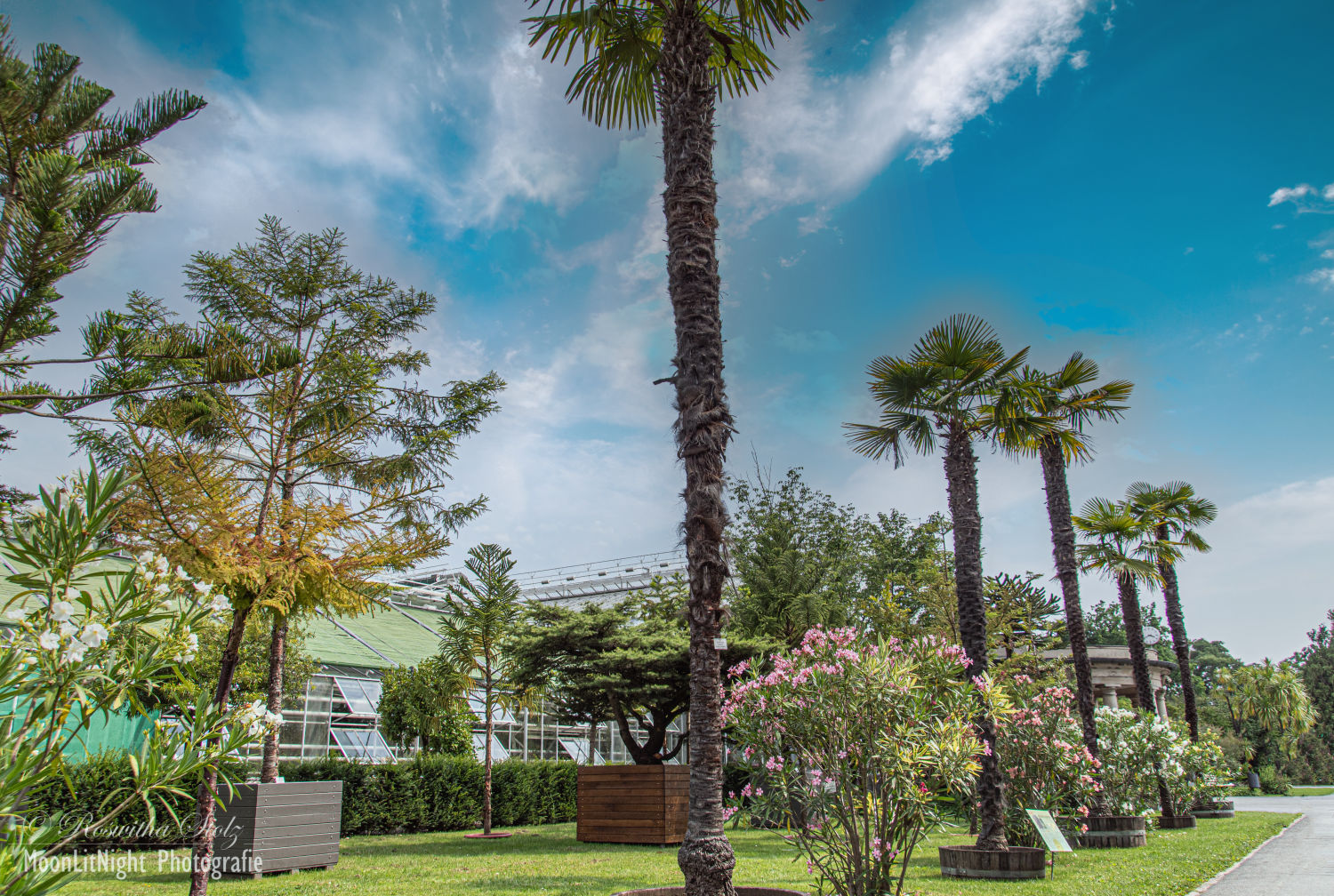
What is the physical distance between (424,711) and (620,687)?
5900 millimetres

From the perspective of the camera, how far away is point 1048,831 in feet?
29.3

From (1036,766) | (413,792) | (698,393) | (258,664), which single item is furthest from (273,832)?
(1036,766)

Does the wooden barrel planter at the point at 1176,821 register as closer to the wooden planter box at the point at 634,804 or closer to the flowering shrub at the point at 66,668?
the wooden planter box at the point at 634,804

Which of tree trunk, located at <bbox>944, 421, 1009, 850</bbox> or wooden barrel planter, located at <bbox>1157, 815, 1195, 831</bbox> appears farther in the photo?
wooden barrel planter, located at <bbox>1157, 815, 1195, 831</bbox>

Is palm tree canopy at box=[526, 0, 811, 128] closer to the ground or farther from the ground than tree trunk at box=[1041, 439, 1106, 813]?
farther from the ground

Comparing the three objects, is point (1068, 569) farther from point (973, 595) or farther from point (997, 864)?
point (997, 864)

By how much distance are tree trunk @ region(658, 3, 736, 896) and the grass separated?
3.34 meters

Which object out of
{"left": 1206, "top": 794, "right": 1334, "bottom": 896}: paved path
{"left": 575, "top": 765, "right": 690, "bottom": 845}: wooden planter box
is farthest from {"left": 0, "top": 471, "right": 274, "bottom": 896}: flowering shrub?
{"left": 575, "top": 765, "right": 690, "bottom": 845}: wooden planter box

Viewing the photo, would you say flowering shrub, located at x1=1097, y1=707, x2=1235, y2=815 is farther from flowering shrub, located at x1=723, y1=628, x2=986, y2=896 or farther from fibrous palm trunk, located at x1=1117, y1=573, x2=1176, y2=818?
flowering shrub, located at x1=723, y1=628, x2=986, y2=896

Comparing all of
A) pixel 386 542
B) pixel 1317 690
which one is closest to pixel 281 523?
pixel 386 542

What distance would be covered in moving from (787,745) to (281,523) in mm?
5640

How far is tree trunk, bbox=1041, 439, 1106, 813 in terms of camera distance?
1373 centimetres

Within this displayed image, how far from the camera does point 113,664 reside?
3.09 metres

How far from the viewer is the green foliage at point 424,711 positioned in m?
17.4
